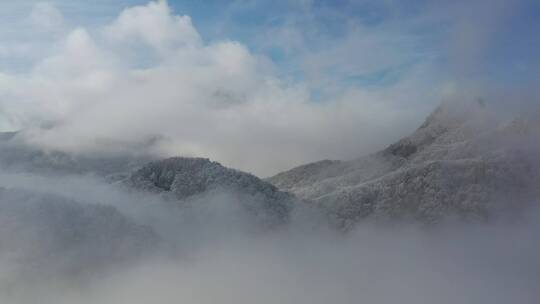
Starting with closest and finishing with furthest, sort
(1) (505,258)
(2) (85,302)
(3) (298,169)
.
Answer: (2) (85,302), (1) (505,258), (3) (298,169)

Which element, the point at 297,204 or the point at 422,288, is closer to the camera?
the point at 422,288

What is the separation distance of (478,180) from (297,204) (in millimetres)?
36550

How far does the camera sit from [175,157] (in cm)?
11425

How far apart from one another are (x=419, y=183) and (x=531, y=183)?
21474 mm

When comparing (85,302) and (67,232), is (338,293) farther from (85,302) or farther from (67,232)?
(67,232)

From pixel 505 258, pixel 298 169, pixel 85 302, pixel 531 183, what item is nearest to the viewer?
pixel 85 302

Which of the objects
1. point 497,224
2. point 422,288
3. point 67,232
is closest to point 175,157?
point 67,232

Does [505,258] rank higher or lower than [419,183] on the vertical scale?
lower

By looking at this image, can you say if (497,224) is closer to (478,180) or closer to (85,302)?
(478,180)

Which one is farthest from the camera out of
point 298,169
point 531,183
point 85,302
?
point 298,169

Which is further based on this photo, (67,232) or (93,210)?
(93,210)

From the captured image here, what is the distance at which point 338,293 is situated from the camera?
78.8m

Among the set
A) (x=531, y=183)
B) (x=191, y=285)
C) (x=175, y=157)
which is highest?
(x=175, y=157)

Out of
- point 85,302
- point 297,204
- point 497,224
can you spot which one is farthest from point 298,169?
point 85,302
